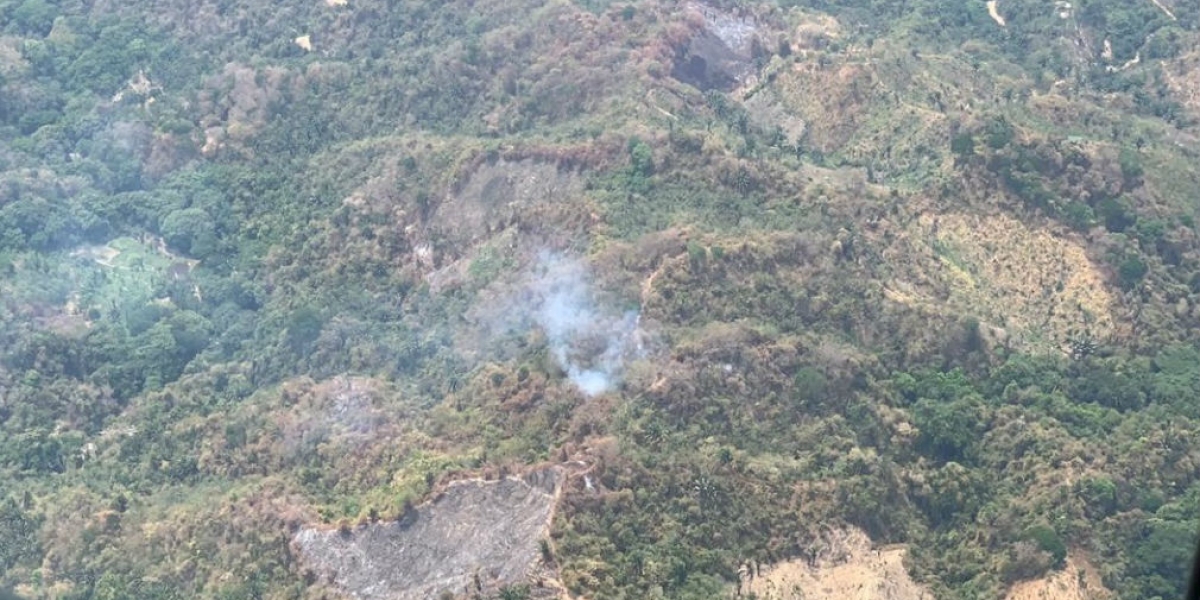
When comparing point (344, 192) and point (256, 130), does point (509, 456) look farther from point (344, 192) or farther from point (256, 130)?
point (256, 130)

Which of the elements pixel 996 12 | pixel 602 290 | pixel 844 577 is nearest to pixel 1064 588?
pixel 844 577

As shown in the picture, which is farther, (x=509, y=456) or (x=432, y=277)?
(x=432, y=277)

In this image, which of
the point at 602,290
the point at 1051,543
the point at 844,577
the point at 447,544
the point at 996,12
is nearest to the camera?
the point at 1051,543

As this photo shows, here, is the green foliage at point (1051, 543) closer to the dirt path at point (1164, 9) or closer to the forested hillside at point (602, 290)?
the forested hillside at point (602, 290)

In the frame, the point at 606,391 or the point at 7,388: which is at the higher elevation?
the point at 606,391


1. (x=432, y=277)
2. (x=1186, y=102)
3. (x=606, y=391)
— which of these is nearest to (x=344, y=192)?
(x=432, y=277)

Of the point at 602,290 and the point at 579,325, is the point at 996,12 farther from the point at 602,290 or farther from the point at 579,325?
the point at 579,325
